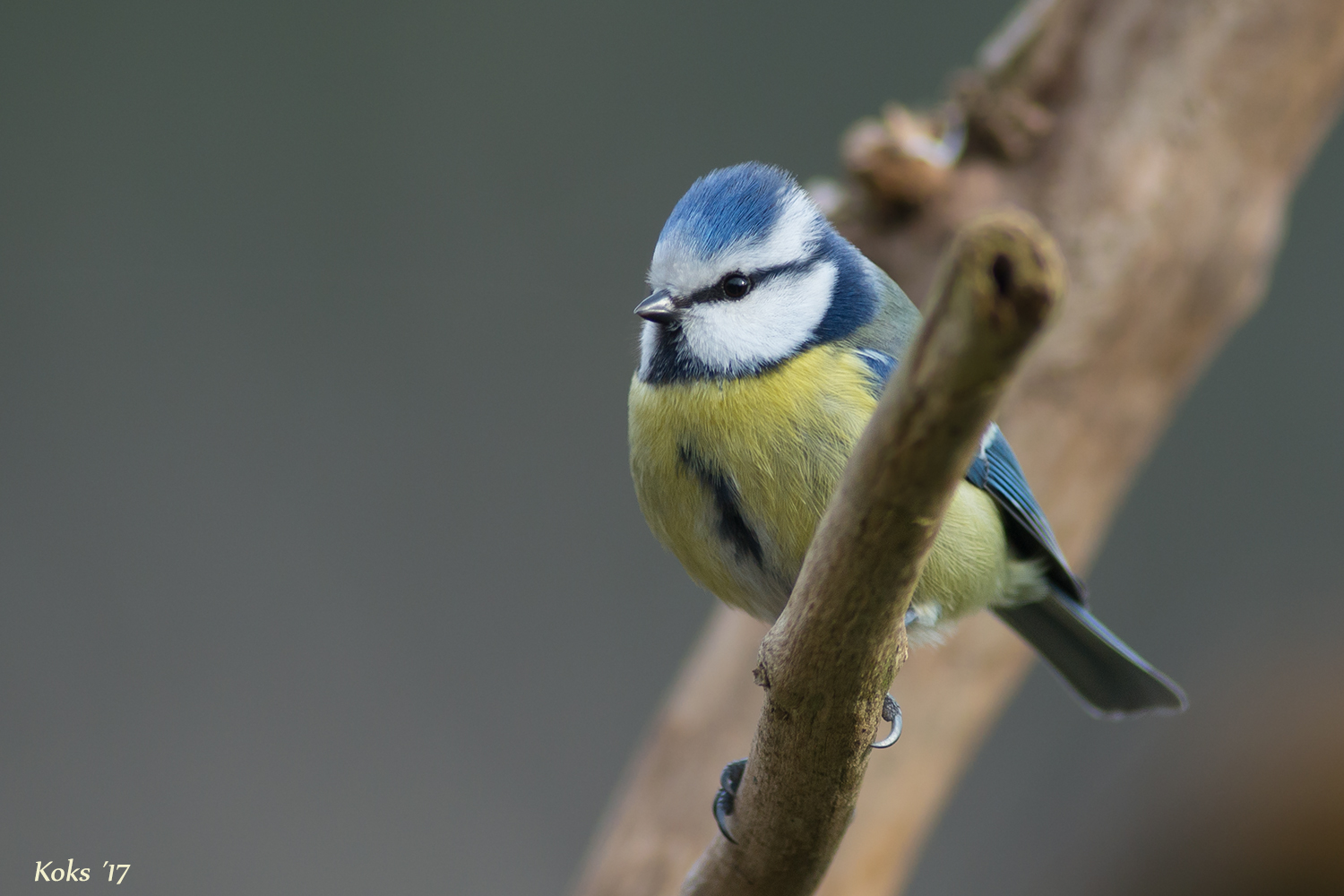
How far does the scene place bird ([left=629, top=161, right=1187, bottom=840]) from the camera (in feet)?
2.70

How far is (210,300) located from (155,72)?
0.45 m

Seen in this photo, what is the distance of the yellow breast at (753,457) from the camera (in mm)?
814

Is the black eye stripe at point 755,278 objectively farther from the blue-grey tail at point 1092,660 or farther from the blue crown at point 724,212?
the blue-grey tail at point 1092,660

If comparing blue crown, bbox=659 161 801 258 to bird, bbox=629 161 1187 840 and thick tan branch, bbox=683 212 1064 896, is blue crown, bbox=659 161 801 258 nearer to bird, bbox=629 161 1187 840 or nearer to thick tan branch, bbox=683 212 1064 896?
bird, bbox=629 161 1187 840

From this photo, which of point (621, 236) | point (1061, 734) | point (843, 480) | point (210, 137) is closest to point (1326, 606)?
point (1061, 734)

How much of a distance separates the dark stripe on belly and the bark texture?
520 millimetres

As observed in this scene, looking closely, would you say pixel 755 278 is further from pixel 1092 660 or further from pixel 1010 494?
pixel 1092 660

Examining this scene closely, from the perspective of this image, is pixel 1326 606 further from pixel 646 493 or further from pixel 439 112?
pixel 439 112

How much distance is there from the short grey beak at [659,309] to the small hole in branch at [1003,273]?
0.44 m

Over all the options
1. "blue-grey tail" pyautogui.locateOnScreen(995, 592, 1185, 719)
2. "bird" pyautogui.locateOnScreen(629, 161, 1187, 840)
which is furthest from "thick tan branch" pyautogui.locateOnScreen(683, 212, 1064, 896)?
"blue-grey tail" pyautogui.locateOnScreen(995, 592, 1185, 719)

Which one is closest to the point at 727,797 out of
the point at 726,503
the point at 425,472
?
the point at 726,503

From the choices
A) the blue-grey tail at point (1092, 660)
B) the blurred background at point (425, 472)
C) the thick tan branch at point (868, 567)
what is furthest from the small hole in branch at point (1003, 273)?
the blurred background at point (425, 472)

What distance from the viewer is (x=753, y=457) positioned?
822 millimetres

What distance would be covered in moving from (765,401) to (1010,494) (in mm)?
259
